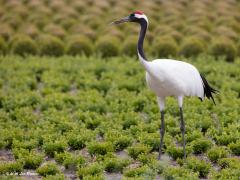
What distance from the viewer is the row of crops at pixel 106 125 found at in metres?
7.07

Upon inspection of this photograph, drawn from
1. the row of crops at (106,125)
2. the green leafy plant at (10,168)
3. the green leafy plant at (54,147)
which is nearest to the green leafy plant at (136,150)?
the row of crops at (106,125)

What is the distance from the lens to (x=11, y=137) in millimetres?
8328

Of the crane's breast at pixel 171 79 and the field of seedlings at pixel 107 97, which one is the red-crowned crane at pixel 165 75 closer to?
the crane's breast at pixel 171 79

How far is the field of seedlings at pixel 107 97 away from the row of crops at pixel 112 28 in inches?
1.4

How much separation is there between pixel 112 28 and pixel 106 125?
836 centimetres

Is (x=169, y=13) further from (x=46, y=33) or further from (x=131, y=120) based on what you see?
(x=131, y=120)

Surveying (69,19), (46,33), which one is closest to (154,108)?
(46,33)

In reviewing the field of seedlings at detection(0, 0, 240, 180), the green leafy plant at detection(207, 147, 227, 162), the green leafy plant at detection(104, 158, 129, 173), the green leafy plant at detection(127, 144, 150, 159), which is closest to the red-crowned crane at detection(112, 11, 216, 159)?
the green leafy plant at detection(127, 144, 150, 159)

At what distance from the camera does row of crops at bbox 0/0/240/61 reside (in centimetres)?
1469

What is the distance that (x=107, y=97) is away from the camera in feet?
34.3

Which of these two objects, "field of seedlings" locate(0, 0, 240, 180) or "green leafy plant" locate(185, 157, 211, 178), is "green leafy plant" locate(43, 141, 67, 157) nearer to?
"field of seedlings" locate(0, 0, 240, 180)

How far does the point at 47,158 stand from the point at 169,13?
1152cm

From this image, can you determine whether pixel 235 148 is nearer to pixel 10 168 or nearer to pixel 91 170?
pixel 91 170

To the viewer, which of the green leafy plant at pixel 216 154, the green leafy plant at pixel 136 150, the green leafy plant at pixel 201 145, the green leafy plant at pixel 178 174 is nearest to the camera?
the green leafy plant at pixel 178 174
